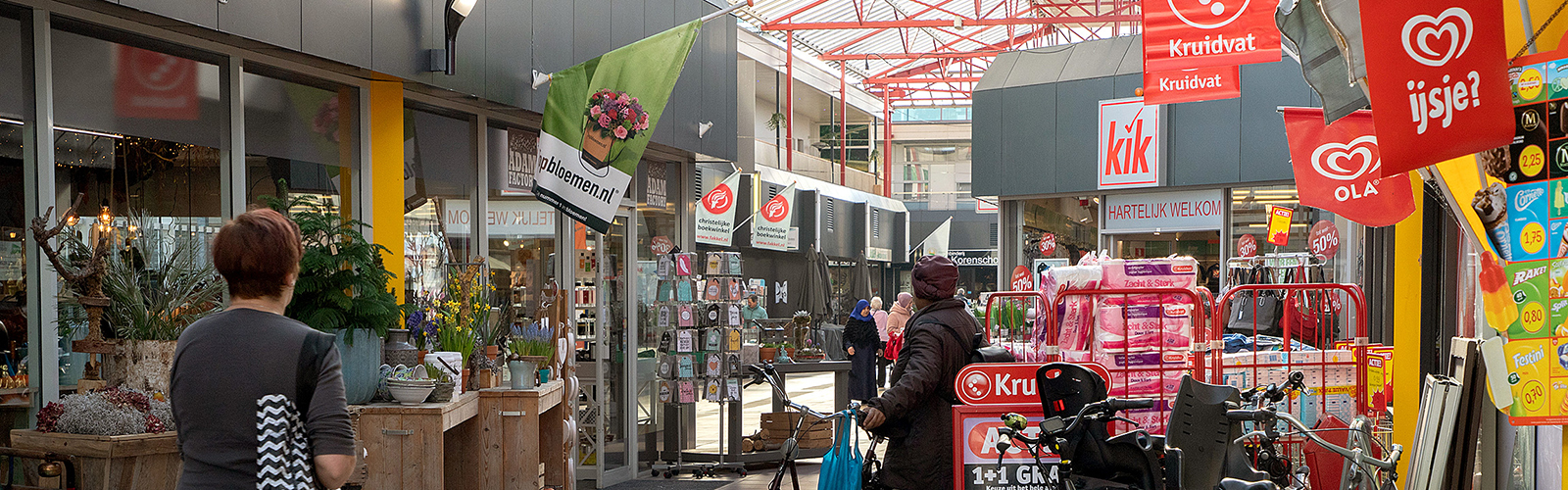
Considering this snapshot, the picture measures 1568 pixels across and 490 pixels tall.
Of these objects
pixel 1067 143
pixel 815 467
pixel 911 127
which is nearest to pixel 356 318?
pixel 815 467

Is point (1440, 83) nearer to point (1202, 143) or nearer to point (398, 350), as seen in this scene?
point (398, 350)

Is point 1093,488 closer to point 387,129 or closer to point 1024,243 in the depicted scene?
point 387,129

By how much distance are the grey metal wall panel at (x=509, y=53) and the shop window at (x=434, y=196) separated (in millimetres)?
429

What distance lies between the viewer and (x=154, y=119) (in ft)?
14.7

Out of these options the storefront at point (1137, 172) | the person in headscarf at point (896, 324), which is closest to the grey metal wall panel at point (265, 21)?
the person in headscarf at point (896, 324)

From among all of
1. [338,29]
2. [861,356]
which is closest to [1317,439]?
[338,29]

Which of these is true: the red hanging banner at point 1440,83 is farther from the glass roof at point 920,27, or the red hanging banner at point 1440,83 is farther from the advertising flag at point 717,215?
the glass roof at point 920,27

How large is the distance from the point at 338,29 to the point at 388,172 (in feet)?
3.49

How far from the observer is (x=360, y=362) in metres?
4.41

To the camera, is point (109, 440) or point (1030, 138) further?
point (1030, 138)

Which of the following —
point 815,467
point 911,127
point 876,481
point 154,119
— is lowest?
point 815,467

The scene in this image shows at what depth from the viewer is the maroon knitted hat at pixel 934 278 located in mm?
4444

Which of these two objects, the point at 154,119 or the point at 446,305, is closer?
the point at 154,119

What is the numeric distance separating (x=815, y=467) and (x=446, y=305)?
175 inches
